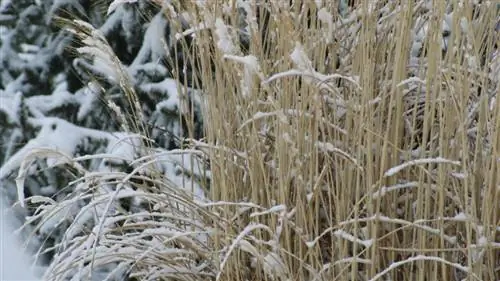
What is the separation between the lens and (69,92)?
8.31 feet

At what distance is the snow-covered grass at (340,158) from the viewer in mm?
1298

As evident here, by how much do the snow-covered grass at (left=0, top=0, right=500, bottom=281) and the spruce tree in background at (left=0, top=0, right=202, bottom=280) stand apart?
2.56ft

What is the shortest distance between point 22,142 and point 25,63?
271mm

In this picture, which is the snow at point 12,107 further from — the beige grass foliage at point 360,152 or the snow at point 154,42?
the beige grass foliage at point 360,152

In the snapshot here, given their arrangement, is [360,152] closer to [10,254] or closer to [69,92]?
[69,92]

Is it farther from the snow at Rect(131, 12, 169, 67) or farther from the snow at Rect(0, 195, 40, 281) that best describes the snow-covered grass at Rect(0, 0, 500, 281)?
the snow at Rect(0, 195, 40, 281)

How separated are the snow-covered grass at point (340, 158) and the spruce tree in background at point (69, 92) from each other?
2.56 ft

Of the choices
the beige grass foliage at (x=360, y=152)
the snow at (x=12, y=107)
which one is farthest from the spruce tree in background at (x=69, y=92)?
the beige grass foliage at (x=360, y=152)

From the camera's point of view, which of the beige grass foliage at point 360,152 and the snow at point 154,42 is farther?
the snow at point 154,42

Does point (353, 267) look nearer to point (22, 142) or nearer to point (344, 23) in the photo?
point (344, 23)

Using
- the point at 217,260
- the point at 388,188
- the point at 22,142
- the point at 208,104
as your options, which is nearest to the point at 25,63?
the point at 22,142

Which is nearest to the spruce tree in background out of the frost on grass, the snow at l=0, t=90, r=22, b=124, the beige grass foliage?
the snow at l=0, t=90, r=22, b=124

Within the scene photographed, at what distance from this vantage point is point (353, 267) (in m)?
1.33

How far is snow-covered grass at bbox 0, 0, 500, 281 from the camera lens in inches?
51.1
